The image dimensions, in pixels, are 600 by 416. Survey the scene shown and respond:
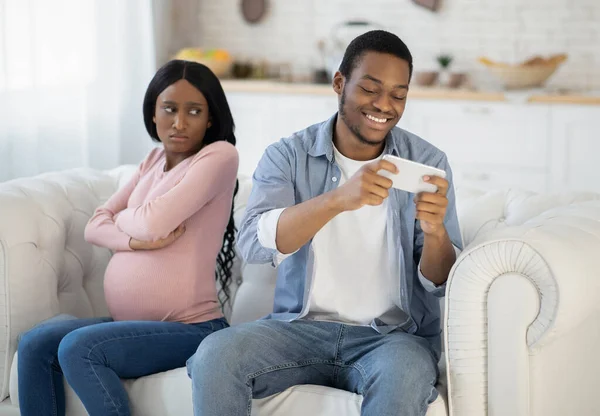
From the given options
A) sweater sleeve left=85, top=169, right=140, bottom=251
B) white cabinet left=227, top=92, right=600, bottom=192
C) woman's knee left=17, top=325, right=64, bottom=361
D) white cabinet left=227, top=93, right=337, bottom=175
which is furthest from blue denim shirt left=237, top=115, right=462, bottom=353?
white cabinet left=227, top=93, right=337, bottom=175

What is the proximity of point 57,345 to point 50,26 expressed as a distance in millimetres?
2161

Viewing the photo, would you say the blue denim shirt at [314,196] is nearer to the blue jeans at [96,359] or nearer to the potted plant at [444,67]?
the blue jeans at [96,359]

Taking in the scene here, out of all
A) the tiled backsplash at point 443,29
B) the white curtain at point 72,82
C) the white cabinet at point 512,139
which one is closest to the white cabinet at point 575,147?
the white cabinet at point 512,139

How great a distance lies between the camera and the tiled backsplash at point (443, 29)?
4.74m

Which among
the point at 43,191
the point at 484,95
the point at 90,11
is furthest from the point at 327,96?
the point at 43,191

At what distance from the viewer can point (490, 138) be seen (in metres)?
4.44

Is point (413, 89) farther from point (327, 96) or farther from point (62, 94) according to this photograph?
point (62, 94)

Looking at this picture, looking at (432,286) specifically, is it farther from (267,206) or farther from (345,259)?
(267,206)

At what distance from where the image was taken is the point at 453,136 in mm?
4508

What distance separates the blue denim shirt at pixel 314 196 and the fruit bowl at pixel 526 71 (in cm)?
240

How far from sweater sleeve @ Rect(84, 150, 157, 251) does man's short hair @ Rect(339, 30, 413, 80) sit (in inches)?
28.8

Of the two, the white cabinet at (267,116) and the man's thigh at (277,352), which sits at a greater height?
the white cabinet at (267,116)

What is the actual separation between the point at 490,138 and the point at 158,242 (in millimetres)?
2513

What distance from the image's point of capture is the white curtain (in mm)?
3791
